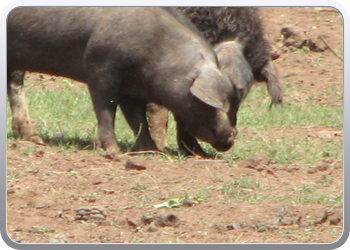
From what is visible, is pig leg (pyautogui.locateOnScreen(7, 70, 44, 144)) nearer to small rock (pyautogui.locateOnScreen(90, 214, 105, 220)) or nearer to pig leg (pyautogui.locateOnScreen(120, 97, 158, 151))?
pig leg (pyautogui.locateOnScreen(120, 97, 158, 151))

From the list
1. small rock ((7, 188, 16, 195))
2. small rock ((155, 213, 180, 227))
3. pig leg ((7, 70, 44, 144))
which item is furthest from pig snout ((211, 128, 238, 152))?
small rock ((7, 188, 16, 195))

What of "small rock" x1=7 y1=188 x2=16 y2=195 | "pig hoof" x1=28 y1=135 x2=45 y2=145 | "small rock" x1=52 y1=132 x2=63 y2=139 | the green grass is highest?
"small rock" x1=7 y1=188 x2=16 y2=195

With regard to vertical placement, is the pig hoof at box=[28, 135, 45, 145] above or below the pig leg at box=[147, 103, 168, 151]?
above

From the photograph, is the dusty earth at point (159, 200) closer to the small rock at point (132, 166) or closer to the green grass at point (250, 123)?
the small rock at point (132, 166)

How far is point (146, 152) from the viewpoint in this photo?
646 centimetres

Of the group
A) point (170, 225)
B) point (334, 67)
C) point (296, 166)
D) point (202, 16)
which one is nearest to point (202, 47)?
point (202, 16)

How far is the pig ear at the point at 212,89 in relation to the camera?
6.22 meters

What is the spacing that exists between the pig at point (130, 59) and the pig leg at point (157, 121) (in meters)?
0.62

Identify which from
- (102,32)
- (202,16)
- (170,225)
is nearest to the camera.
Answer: (170,225)

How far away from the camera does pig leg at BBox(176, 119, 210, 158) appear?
6.73 meters

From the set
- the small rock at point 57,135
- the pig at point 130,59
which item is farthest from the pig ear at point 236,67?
the small rock at point 57,135

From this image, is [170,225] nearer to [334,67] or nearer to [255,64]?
[255,64]

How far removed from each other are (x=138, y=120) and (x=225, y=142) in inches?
30.2
